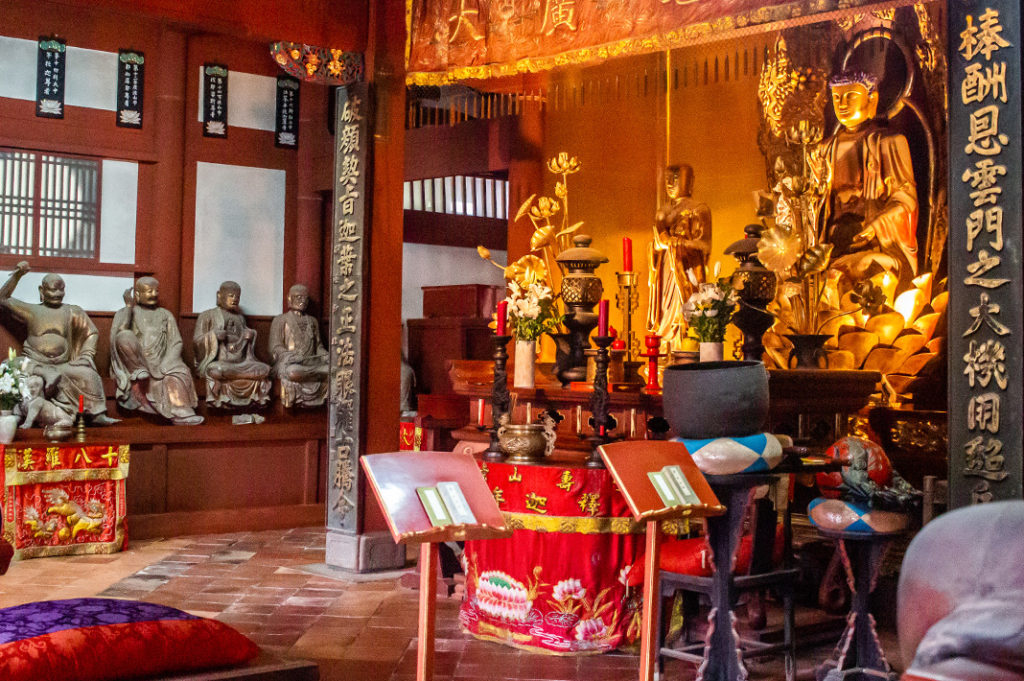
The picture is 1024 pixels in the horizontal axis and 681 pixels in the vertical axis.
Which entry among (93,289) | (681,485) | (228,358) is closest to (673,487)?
(681,485)

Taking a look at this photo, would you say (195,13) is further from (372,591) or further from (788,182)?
(788,182)

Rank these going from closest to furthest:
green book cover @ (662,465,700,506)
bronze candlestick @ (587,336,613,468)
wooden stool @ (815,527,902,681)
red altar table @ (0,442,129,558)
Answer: green book cover @ (662,465,700,506) → wooden stool @ (815,527,902,681) → bronze candlestick @ (587,336,613,468) → red altar table @ (0,442,129,558)

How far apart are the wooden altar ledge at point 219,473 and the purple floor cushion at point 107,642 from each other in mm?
3514

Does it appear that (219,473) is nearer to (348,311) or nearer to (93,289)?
(93,289)

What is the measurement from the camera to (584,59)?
17.3 ft

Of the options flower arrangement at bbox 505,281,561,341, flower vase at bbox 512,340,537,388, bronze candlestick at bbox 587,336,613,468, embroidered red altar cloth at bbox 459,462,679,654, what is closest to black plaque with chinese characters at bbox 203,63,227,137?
flower arrangement at bbox 505,281,561,341

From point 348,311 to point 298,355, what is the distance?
2.39 metres

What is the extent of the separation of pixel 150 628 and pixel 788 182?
5309 mm

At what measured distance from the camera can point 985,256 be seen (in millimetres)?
3598

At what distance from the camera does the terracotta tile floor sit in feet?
14.0

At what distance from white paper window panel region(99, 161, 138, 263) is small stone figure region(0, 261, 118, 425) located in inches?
32.4

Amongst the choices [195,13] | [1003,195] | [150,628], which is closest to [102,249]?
[195,13]

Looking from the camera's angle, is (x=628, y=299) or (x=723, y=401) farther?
(x=628, y=299)

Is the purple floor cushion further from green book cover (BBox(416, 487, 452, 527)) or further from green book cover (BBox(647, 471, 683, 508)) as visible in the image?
green book cover (BBox(647, 471, 683, 508))
